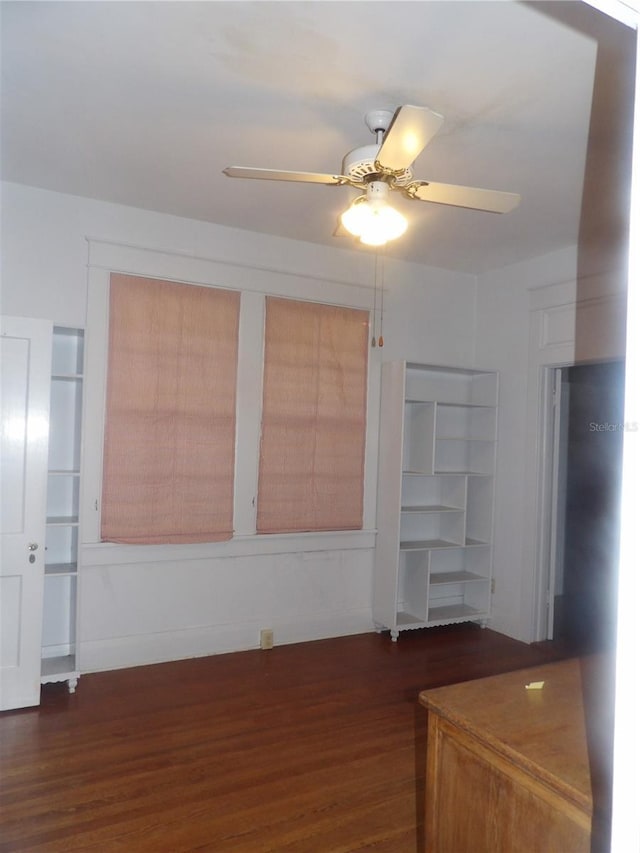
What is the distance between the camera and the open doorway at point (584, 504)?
4.68 m

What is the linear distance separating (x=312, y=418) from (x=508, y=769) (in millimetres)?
3262

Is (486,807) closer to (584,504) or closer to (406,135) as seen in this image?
(406,135)

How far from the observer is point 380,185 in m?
2.53

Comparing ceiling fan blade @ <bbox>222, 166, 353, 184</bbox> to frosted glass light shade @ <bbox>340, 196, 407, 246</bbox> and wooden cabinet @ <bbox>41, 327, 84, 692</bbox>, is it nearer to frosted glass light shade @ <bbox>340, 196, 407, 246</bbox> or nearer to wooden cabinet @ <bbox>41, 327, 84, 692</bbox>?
frosted glass light shade @ <bbox>340, 196, 407, 246</bbox>

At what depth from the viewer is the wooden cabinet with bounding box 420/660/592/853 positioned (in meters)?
1.28

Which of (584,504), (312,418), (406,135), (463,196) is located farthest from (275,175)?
(584,504)

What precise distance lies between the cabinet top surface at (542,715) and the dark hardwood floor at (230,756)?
1.01 m

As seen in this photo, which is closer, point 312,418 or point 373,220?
point 373,220

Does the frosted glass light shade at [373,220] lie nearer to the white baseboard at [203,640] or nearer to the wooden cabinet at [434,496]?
the wooden cabinet at [434,496]

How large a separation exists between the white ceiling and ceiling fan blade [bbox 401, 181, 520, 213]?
0.37 meters

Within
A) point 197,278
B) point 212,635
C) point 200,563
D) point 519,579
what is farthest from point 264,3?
point 519,579

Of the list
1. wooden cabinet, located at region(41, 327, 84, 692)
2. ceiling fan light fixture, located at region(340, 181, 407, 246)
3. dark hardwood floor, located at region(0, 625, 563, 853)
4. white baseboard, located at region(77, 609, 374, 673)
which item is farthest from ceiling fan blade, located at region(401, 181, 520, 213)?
white baseboard, located at region(77, 609, 374, 673)

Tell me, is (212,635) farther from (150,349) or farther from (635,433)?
(635,433)

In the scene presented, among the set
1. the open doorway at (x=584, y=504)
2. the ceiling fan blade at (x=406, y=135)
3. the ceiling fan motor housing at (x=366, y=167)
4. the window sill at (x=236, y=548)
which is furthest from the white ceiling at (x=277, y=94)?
the window sill at (x=236, y=548)
